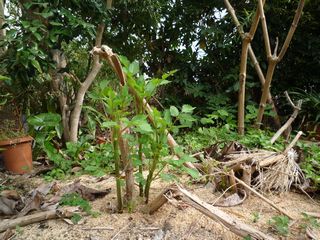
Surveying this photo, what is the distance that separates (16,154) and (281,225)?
91.0 inches

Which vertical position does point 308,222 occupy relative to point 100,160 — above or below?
below

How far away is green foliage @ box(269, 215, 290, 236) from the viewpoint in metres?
1.52

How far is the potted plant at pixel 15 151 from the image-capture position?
110 inches

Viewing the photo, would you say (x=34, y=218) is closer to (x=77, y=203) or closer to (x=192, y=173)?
(x=77, y=203)

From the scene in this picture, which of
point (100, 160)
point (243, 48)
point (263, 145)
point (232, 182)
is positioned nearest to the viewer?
point (232, 182)

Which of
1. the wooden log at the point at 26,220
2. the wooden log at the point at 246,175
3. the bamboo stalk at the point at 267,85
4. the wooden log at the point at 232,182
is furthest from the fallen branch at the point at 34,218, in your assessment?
the bamboo stalk at the point at 267,85

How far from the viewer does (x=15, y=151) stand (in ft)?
9.24

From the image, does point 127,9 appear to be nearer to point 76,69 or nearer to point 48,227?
point 76,69

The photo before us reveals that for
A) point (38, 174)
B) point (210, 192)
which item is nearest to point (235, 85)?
point (210, 192)

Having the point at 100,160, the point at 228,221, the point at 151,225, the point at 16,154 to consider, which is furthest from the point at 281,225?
the point at 16,154

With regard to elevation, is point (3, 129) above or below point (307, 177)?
above

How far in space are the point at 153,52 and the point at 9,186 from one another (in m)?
3.11

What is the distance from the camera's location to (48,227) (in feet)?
5.13

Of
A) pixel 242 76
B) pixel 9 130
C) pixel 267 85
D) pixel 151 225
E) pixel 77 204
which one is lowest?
pixel 151 225
